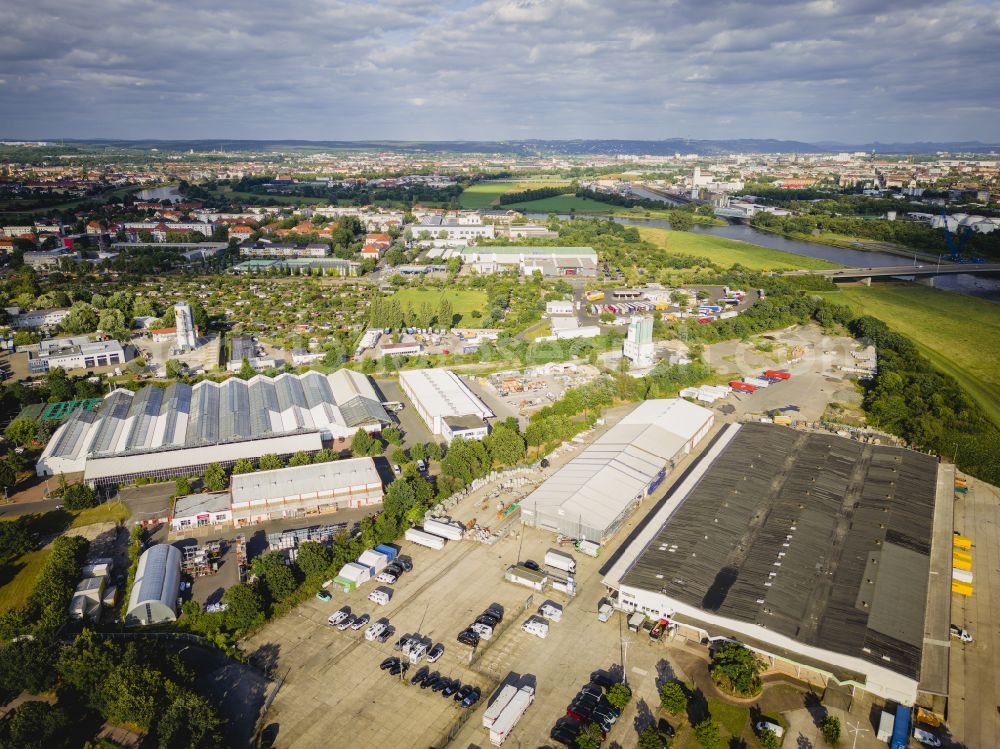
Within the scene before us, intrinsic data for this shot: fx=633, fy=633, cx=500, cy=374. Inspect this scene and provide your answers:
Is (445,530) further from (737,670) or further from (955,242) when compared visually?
(955,242)

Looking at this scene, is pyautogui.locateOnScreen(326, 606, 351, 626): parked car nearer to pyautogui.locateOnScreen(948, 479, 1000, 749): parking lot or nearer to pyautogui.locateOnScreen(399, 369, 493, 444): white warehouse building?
pyautogui.locateOnScreen(399, 369, 493, 444): white warehouse building

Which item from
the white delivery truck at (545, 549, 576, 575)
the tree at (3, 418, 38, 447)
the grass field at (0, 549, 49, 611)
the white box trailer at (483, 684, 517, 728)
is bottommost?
the grass field at (0, 549, 49, 611)

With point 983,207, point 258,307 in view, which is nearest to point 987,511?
point 258,307

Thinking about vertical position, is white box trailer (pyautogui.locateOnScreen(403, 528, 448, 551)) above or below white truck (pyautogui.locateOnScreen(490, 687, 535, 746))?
above

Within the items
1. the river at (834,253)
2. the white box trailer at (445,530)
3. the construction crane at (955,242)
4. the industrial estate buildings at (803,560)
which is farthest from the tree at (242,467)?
the construction crane at (955,242)

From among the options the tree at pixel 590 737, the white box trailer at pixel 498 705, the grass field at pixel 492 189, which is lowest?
the white box trailer at pixel 498 705

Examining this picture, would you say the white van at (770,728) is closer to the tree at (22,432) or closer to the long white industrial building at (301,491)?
the long white industrial building at (301,491)

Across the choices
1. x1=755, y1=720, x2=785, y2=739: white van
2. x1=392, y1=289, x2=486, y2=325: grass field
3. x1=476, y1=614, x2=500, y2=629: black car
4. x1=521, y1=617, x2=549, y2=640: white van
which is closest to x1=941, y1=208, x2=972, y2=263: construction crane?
x1=392, y1=289, x2=486, y2=325: grass field
